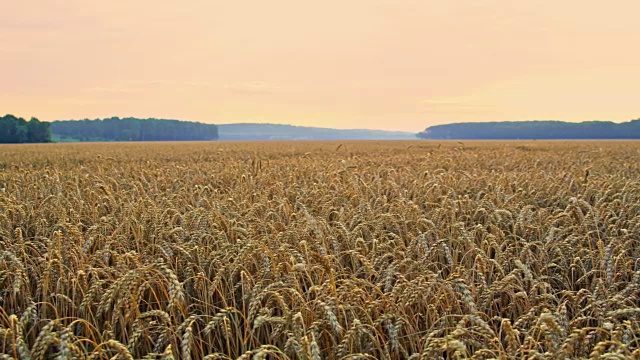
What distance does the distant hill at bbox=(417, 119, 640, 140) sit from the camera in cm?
13500

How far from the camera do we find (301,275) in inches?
111

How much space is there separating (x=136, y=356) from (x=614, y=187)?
5.90m

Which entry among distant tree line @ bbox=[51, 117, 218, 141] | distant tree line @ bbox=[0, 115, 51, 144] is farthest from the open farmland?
distant tree line @ bbox=[51, 117, 218, 141]

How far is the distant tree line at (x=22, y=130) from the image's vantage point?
88875mm

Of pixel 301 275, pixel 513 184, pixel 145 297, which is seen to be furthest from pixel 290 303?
pixel 513 184

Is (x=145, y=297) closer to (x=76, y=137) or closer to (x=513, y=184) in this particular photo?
(x=513, y=184)

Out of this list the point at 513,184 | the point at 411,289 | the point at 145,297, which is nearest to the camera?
the point at 411,289

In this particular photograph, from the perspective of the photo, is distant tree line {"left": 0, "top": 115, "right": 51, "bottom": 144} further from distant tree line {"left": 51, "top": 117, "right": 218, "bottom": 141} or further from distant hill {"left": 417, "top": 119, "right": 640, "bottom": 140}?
distant hill {"left": 417, "top": 119, "right": 640, "bottom": 140}

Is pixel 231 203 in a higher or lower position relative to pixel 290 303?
higher

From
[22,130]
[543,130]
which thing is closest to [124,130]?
[22,130]

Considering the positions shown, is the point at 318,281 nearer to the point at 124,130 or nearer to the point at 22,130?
the point at 22,130

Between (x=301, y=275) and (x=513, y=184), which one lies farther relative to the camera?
(x=513, y=184)

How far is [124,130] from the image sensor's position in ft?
496

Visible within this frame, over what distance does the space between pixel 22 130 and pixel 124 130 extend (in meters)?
62.7
